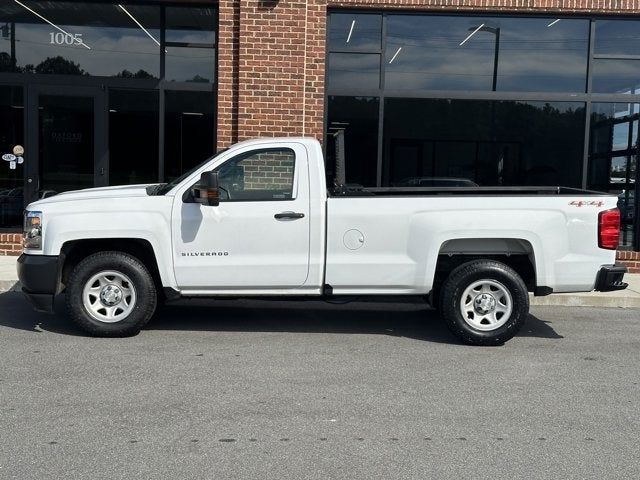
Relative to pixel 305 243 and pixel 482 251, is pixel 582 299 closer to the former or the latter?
pixel 482 251

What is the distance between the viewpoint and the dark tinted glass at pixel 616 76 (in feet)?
38.3

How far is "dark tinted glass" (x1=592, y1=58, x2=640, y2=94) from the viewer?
1167cm

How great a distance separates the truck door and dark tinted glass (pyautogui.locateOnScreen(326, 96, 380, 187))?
15.6 ft

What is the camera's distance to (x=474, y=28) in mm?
11742

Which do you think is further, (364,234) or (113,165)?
(113,165)

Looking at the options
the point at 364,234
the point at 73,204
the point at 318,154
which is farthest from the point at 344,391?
the point at 73,204

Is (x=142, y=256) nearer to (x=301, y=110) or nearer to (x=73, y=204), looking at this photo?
(x=73, y=204)

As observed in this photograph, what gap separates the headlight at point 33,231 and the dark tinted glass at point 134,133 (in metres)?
4.97

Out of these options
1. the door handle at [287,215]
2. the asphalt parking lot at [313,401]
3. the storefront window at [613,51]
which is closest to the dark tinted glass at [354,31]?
the storefront window at [613,51]

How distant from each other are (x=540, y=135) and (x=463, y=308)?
572 centimetres

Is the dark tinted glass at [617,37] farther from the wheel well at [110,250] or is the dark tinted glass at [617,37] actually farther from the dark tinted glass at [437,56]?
the wheel well at [110,250]

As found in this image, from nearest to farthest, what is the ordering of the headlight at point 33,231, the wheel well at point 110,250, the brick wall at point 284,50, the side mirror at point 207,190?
the side mirror at point 207,190
the headlight at point 33,231
the wheel well at point 110,250
the brick wall at point 284,50

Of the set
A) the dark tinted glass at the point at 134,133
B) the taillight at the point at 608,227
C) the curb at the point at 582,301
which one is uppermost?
the dark tinted glass at the point at 134,133

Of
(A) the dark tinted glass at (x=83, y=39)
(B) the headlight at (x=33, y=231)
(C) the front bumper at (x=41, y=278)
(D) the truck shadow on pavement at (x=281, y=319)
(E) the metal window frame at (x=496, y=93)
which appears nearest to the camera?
(C) the front bumper at (x=41, y=278)
